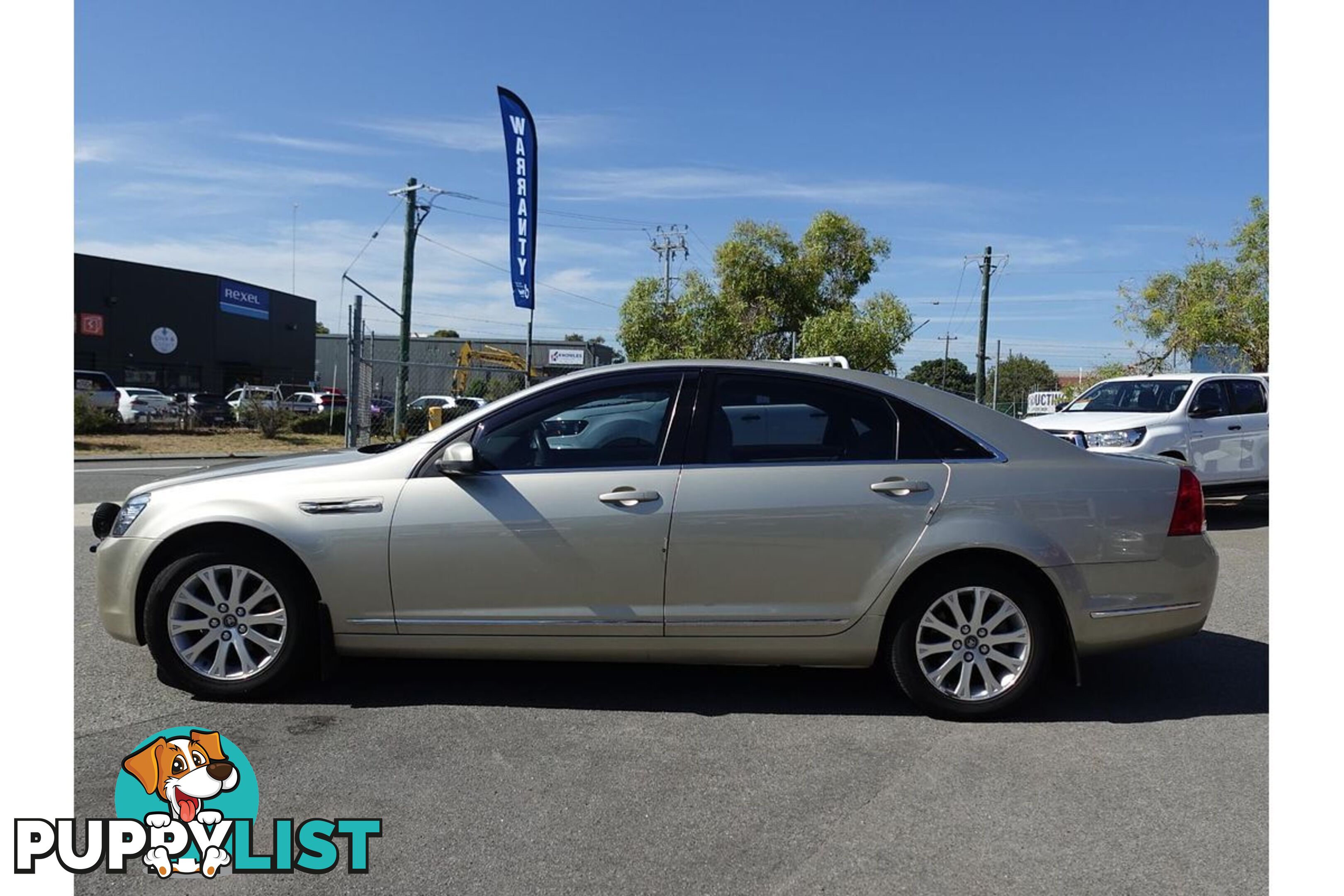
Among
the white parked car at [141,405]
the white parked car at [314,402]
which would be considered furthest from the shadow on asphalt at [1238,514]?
the white parked car at [314,402]

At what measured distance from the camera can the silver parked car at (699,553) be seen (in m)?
4.58

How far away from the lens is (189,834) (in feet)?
11.4

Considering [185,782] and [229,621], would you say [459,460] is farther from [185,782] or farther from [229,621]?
[185,782]

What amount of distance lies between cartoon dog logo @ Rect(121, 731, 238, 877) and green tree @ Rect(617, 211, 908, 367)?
31.3 m

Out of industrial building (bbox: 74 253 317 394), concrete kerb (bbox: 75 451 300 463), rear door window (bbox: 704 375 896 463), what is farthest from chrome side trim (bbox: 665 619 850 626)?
industrial building (bbox: 74 253 317 394)

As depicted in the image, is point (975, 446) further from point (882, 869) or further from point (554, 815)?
point (554, 815)

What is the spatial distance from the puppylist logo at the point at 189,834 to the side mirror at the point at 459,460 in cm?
147

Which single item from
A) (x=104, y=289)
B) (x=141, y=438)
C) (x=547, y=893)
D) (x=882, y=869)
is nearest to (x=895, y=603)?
(x=882, y=869)

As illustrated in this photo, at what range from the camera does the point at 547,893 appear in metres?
3.09

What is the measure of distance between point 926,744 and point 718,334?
104 ft

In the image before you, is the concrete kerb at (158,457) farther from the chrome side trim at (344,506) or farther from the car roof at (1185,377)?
the chrome side trim at (344,506)

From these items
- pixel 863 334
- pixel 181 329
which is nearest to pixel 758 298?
pixel 863 334

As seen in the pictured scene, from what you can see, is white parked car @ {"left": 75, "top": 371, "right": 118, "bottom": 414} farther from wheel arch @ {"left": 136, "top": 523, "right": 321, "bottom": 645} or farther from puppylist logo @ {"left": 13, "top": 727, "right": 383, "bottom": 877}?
puppylist logo @ {"left": 13, "top": 727, "right": 383, "bottom": 877}

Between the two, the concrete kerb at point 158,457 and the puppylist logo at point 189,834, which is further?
the concrete kerb at point 158,457
